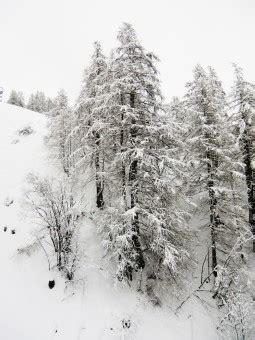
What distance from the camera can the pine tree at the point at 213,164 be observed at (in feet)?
51.2

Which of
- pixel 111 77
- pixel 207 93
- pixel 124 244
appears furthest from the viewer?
pixel 207 93

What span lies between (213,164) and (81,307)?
11210mm

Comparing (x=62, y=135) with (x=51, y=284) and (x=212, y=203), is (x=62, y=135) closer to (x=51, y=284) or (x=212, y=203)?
(x=51, y=284)

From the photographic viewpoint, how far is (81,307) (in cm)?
1253

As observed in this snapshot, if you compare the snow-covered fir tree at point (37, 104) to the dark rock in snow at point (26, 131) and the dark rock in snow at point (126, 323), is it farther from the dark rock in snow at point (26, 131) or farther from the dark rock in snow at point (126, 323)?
the dark rock in snow at point (126, 323)

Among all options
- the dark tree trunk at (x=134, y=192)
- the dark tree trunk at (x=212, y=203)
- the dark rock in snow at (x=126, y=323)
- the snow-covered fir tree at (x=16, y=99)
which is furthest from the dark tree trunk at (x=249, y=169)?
the snow-covered fir tree at (x=16, y=99)

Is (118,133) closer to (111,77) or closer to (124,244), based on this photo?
(111,77)

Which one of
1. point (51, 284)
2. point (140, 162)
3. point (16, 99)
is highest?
point (16, 99)

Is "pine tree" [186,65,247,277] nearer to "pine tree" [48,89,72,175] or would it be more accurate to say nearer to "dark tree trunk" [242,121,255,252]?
"dark tree trunk" [242,121,255,252]

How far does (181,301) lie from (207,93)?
41.8 feet

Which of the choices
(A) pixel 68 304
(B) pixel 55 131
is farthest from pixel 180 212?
(B) pixel 55 131

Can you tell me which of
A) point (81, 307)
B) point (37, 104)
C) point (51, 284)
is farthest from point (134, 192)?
point (37, 104)

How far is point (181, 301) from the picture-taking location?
14.6 meters

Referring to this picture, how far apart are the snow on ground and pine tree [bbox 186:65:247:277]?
4457 millimetres
